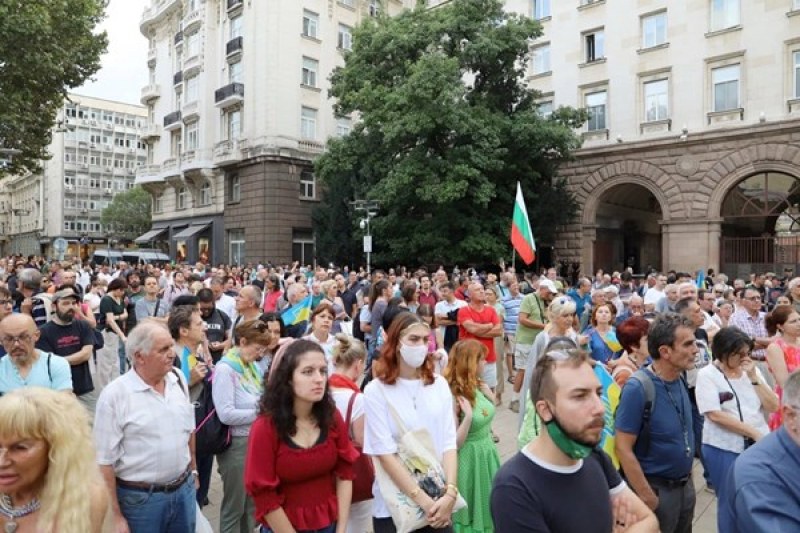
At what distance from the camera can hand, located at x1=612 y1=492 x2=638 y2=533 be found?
2.37 meters

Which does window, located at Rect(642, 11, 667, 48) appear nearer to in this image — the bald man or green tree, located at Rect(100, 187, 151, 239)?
the bald man

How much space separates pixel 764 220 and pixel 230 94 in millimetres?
27446

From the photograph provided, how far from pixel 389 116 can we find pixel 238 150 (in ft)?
44.4

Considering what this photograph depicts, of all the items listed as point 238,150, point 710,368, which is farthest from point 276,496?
point 238,150

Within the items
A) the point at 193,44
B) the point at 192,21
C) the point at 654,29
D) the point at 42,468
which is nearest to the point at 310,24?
the point at 192,21

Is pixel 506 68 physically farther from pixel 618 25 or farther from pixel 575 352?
pixel 575 352

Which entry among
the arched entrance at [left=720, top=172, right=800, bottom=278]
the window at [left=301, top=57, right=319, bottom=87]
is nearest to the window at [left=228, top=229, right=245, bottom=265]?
the window at [left=301, top=57, right=319, bottom=87]

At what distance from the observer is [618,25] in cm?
2595

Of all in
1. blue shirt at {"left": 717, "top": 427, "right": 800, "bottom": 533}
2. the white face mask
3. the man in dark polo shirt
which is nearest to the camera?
blue shirt at {"left": 717, "top": 427, "right": 800, "bottom": 533}

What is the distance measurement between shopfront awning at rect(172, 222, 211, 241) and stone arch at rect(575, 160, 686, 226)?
22219 mm

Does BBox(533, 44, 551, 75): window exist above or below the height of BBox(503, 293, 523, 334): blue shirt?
above

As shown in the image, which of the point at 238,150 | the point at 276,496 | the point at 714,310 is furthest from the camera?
the point at 238,150

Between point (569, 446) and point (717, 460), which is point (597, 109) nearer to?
point (717, 460)

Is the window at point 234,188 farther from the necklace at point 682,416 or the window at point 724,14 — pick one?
the necklace at point 682,416
